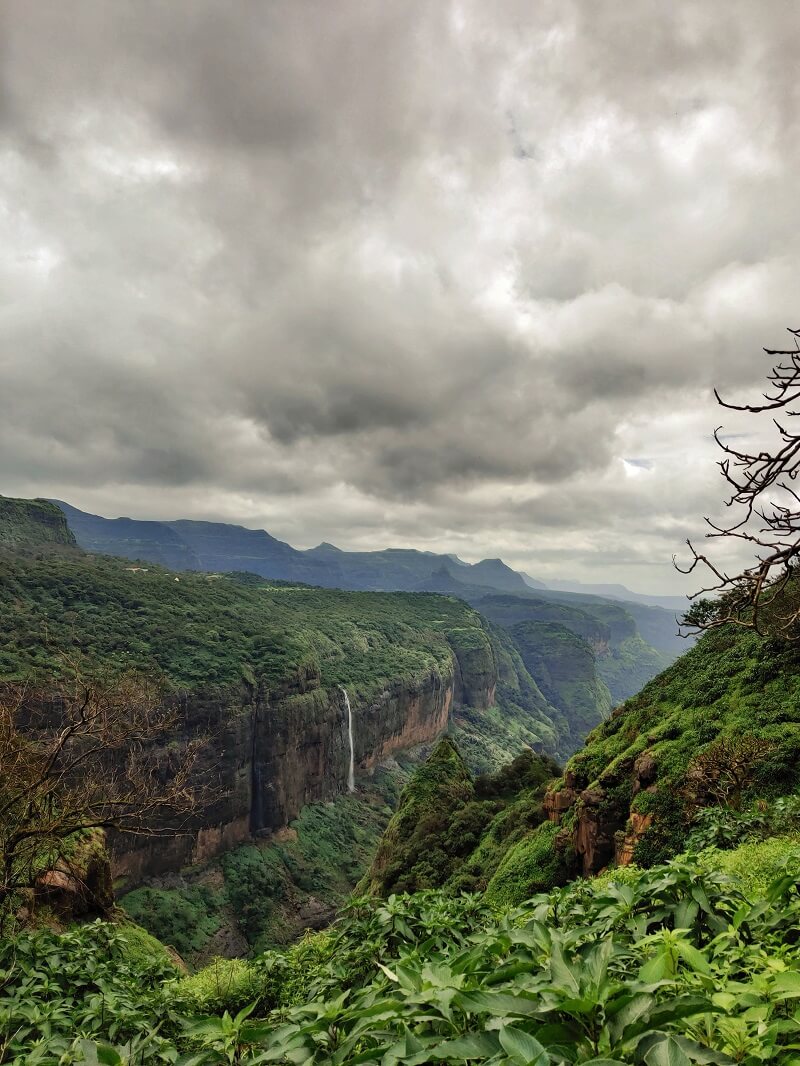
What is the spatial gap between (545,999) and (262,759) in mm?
82675

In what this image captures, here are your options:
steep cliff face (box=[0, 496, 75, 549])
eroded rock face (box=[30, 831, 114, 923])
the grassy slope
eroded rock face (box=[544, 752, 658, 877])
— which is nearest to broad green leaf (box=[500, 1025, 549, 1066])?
eroded rock face (box=[544, 752, 658, 877])

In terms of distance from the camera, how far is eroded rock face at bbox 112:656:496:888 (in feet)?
199

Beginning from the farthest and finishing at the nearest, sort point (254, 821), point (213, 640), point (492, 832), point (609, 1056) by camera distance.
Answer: point (213, 640)
point (254, 821)
point (492, 832)
point (609, 1056)

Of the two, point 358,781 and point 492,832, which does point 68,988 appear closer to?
point 492,832

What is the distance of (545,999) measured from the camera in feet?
6.95

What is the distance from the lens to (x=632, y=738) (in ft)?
79.5

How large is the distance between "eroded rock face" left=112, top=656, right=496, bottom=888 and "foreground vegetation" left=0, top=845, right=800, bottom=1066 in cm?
5395

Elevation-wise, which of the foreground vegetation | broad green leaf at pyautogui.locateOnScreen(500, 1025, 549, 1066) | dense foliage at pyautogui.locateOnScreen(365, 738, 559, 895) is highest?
broad green leaf at pyautogui.locateOnScreen(500, 1025, 549, 1066)

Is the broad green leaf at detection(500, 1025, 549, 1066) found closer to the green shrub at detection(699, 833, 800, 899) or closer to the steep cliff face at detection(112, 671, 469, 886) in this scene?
the green shrub at detection(699, 833, 800, 899)

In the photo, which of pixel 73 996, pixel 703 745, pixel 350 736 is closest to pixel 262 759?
pixel 350 736

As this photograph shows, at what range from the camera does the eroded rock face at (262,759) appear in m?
60.6

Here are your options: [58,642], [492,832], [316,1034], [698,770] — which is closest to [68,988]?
[316,1034]

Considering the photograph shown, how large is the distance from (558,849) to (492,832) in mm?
11141

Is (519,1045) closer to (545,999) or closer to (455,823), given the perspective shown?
(545,999)
